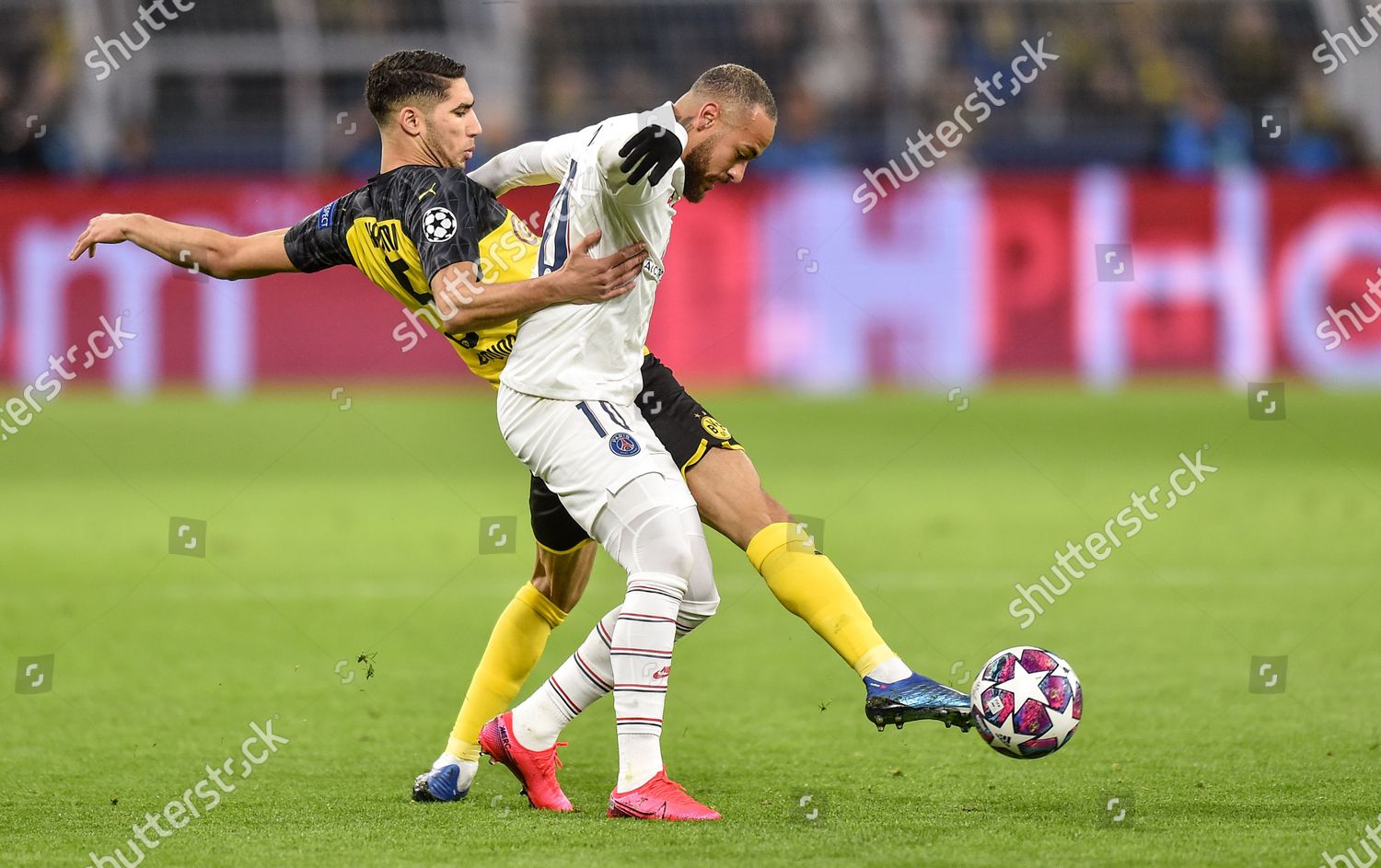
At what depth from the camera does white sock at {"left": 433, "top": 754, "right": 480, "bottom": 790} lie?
543cm

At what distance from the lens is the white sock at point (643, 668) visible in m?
5.03

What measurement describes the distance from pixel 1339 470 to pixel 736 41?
9.57 meters

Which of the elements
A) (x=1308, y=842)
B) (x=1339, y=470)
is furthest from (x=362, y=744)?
(x=1339, y=470)

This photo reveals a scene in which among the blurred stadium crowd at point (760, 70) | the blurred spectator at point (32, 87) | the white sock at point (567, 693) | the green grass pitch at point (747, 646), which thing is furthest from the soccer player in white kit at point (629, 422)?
the blurred spectator at point (32, 87)

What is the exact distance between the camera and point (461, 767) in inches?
215

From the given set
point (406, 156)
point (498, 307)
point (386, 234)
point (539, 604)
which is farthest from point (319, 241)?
point (539, 604)

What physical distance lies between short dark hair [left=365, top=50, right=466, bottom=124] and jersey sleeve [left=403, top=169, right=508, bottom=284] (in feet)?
0.90

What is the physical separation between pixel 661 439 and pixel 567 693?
81cm

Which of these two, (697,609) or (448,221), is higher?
(448,221)

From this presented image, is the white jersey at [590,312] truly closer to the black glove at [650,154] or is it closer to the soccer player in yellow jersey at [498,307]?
the soccer player in yellow jersey at [498,307]

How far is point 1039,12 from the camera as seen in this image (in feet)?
71.4

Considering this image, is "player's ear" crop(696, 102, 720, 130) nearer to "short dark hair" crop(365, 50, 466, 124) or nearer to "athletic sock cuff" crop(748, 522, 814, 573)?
"short dark hair" crop(365, 50, 466, 124)

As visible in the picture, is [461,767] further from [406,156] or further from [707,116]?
[707,116]

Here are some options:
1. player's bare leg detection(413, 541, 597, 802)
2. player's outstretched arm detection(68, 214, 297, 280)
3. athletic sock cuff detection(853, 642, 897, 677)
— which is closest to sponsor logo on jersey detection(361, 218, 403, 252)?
player's outstretched arm detection(68, 214, 297, 280)
